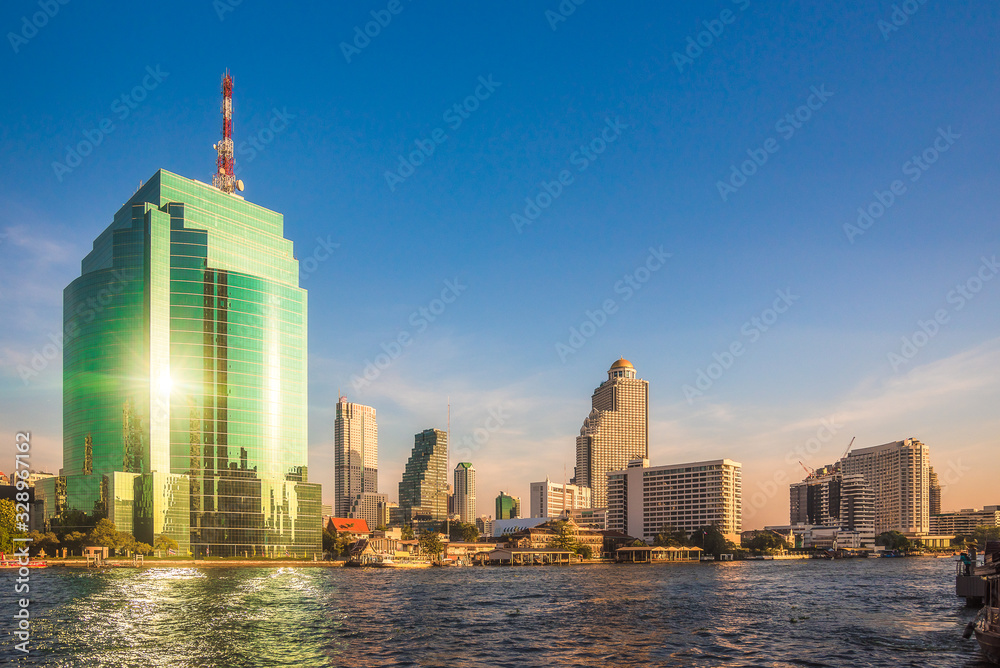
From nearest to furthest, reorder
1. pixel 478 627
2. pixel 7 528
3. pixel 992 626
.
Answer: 1. pixel 992 626
2. pixel 478 627
3. pixel 7 528

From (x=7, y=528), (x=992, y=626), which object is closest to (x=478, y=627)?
(x=992, y=626)

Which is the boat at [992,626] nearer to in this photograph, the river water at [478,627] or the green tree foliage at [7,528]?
the river water at [478,627]

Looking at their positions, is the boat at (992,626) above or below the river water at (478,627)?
above

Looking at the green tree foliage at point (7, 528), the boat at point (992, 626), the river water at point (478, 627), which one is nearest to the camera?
the boat at point (992, 626)

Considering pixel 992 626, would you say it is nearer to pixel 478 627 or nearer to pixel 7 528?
pixel 478 627

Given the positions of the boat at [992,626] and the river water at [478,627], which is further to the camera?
the river water at [478,627]

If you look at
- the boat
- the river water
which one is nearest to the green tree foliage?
the river water

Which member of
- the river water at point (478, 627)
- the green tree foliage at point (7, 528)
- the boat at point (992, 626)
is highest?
the boat at point (992, 626)

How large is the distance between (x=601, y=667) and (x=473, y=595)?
66.0m

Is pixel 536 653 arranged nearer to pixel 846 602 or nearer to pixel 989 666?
pixel 989 666

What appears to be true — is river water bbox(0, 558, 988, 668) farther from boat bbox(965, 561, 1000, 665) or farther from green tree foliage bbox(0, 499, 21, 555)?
green tree foliage bbox(0, 499, 21, 555)

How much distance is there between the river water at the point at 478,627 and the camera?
2357 inches

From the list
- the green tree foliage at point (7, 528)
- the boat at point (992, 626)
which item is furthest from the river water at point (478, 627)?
the green tree foliage at point (7, 528)

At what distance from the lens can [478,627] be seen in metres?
78.9
